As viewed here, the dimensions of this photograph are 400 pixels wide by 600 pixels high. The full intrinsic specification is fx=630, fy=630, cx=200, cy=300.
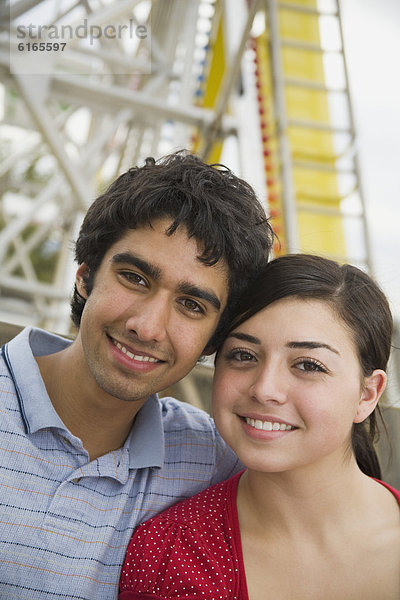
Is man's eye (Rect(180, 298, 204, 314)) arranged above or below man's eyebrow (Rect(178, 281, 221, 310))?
below

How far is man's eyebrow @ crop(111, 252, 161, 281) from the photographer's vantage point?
1.59 m

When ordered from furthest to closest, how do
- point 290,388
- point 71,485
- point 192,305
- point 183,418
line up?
point 183,418, point 192,305, point 71,485, point 290,388

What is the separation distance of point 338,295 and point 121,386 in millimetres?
598

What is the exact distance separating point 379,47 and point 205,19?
2.15 m

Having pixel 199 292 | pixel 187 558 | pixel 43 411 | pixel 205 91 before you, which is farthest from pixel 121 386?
pixel 205 91

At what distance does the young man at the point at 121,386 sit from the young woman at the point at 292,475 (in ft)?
0.33

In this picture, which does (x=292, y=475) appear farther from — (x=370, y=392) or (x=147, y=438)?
(x=147, y=438)

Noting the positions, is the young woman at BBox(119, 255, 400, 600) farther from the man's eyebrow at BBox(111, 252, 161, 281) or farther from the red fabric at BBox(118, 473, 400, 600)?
the man's eyebrow at BBox(111, 252, 161, 281)

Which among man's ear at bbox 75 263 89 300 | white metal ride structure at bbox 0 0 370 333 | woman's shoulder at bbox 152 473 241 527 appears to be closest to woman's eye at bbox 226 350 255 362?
woman's shoulder at bbox 152 473 241 527

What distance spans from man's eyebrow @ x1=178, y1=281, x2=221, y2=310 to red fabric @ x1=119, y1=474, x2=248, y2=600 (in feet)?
1.72

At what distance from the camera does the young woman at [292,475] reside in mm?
1429

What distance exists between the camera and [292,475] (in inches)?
60.4

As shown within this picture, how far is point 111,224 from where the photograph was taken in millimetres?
1771

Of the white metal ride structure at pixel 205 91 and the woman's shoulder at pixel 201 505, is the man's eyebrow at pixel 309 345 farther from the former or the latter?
the white metal ride structure at pixel 205 91
